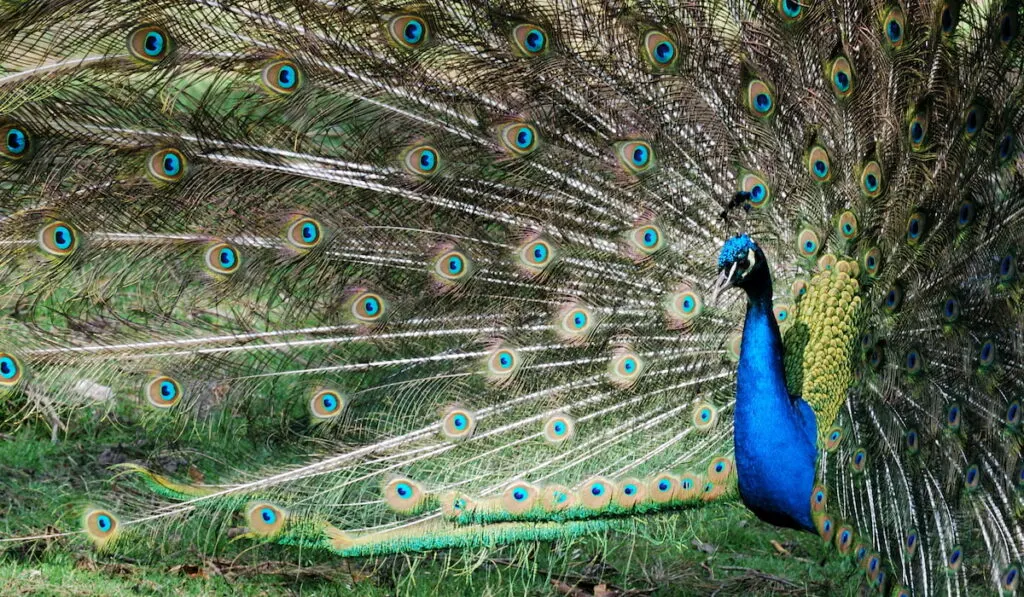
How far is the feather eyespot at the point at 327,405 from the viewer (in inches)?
142

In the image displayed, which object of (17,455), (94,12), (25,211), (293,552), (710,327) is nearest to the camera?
(94,12)

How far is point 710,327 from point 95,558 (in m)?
2.06

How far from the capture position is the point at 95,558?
147 inches

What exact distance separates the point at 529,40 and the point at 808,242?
0.99 metres

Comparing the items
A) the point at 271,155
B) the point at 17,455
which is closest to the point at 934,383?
the point at 271,155

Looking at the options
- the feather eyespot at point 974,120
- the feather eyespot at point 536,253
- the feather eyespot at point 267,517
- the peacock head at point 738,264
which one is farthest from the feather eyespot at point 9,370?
the feather eyespot at point 974,120

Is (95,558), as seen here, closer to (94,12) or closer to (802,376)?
(94,12)

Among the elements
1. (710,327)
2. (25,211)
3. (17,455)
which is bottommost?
(17,455)

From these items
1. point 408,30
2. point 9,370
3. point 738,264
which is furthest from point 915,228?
point 9,370

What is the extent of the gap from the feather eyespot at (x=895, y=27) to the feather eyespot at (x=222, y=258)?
192 cm

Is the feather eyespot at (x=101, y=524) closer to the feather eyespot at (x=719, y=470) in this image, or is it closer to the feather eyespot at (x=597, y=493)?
the feather eyespot at (x=597, y=493)

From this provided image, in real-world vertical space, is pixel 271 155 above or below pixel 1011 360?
above

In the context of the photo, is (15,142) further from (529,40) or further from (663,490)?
(663,490)

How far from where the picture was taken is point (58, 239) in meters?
3.25
